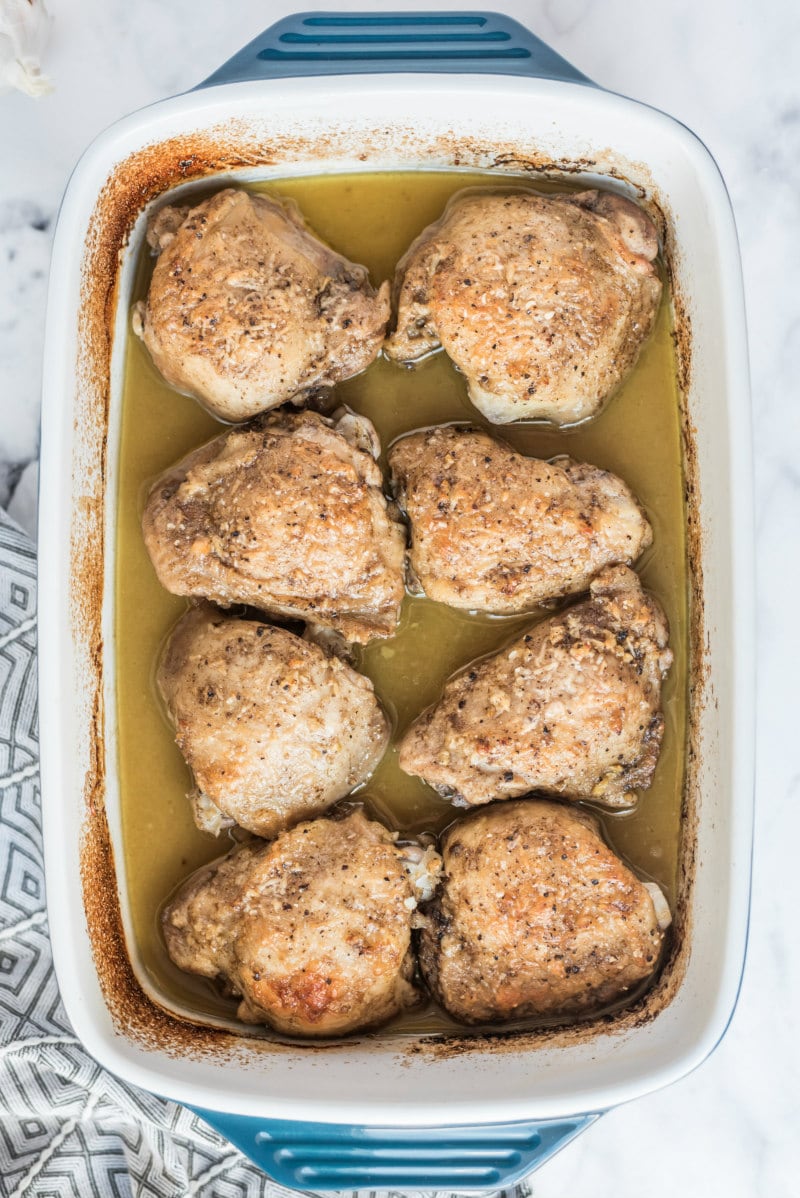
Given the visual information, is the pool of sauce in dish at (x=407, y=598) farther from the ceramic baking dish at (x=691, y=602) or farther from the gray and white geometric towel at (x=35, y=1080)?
the gray and white geometric towel at (x=35, y=1080)

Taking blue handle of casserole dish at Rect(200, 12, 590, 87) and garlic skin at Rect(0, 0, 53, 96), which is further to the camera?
garlic skin at Rect(0, 0, 53, 96)

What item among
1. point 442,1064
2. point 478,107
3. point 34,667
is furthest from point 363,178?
point 442,1064

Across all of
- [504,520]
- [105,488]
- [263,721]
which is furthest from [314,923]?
[105,488]

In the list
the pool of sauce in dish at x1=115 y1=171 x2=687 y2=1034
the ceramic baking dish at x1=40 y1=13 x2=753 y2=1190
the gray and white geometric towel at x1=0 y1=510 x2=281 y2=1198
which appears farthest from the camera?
the gray and white geometric towel at x1=0 y1=510 x2=281 y2=1198

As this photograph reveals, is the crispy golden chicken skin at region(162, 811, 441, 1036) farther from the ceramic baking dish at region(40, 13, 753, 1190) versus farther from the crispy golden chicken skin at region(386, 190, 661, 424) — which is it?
the crispy golden chicken skin at region(386, 190, 661, 424)

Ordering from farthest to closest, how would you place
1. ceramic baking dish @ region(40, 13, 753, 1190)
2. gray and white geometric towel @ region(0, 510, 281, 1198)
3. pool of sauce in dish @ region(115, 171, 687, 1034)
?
gray and white geometric towel @ region(0, 510, 281, 1198)
pool of sauce in dish @ region(115, 171, 687, 1034)
ceramic baking dish @ region(40, 13, 753, 1190)

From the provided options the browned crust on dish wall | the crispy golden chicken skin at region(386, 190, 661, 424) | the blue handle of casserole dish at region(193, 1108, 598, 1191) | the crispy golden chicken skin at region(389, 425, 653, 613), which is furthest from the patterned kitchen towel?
the crispy golden chicken skin at region(386, 190, 661, 424)
